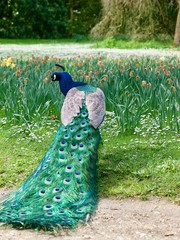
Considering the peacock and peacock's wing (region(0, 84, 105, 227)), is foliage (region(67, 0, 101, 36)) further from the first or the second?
peacock's wing (region(0, 84, 105, 227))

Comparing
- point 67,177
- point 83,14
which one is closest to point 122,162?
point 67,177

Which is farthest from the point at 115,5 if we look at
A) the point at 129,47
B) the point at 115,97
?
the point at 115,97

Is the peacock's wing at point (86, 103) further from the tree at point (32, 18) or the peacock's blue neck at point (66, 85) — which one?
the tree at point (32, 18)

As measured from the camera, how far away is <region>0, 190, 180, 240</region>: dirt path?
3.38m

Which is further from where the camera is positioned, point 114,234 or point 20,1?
point 20,1

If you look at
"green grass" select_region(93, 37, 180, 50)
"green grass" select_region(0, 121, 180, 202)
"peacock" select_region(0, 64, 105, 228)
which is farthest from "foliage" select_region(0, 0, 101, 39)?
"peacock" select_region(0, 64, 105, 228)

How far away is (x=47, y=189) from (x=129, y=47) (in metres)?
14.6

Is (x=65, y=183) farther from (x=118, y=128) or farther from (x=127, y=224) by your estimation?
(x=118, y=128)

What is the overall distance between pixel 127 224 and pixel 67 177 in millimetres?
513

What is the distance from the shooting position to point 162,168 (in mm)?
4523

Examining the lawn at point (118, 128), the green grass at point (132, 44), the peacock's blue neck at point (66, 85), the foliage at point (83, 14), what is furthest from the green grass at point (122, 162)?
the foliage at point (83, 14)

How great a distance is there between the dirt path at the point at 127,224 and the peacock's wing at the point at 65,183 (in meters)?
0.08

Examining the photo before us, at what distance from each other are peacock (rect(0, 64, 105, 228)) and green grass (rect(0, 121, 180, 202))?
0.43m

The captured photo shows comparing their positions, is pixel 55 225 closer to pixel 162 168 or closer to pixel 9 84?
pixel 162 168
